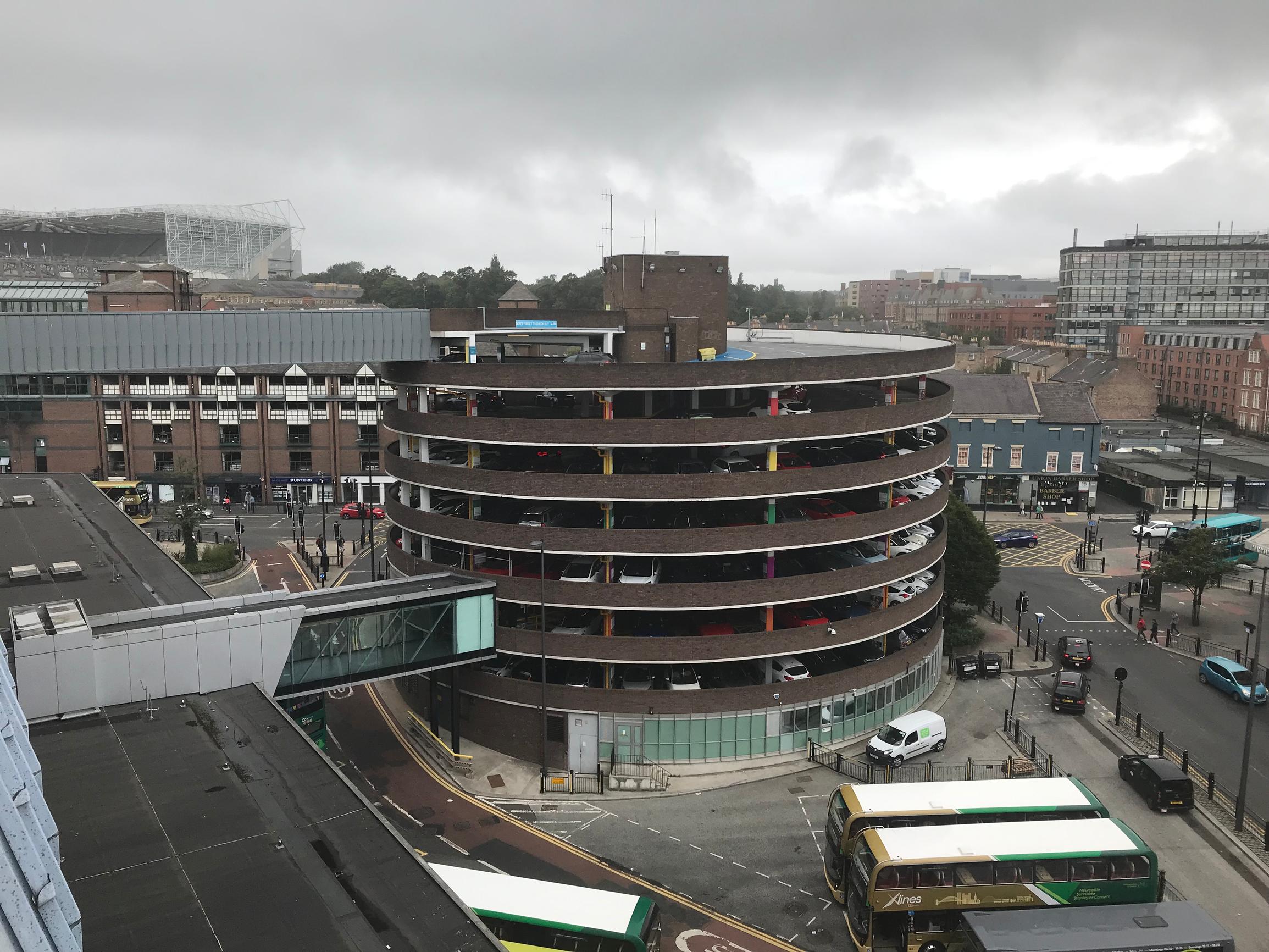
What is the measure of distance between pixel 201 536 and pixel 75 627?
51.3 meters

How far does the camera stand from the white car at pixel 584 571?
37750mm

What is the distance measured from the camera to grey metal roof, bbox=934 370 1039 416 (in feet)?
271

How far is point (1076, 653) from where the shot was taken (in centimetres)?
4784

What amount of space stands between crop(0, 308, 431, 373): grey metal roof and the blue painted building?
5431 centimetres

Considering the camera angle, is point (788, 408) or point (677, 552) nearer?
point (677, 552)

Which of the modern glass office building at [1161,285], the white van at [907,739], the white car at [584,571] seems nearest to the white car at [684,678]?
the white car at [584,571]

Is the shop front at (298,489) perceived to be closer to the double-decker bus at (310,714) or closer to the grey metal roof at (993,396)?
the double-decker bus at (310,714)

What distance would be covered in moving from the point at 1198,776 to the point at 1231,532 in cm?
3842

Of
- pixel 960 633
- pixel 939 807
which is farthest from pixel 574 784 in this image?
pixel 960 633

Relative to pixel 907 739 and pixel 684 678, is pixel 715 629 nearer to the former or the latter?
pixel 684 678

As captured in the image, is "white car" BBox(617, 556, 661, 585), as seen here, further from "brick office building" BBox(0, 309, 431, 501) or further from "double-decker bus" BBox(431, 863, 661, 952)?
"brick office building" BBox(0, 309, 431, 501)

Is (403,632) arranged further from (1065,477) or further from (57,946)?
(1065,477)

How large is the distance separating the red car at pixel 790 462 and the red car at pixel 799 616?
19.4ft

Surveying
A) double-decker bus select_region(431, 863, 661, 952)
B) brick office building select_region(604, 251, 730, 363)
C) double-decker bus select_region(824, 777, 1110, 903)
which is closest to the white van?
double-decker bus select_region(824, 777, 1110, 903)
